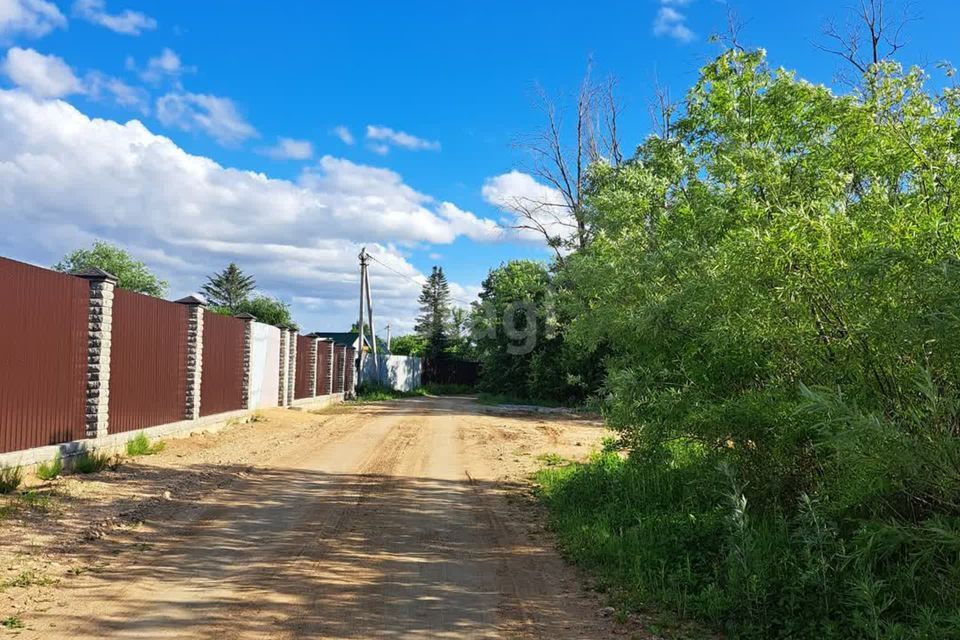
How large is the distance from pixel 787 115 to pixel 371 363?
3185 cm

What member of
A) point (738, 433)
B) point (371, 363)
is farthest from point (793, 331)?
point (371, 363)

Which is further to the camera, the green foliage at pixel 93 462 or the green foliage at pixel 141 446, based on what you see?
the green foliage at pixel 141 446

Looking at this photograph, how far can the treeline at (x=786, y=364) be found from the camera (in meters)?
3.99

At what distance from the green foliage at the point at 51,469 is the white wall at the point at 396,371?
27149mm

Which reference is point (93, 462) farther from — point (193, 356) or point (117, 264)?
point (117, 264)

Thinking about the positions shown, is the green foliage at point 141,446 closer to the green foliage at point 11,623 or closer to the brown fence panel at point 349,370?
the green foliage at point 11,623

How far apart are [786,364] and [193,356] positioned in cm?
1185

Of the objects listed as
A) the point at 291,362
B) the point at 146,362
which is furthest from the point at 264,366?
the point at 146,362

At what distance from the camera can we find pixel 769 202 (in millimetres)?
5938

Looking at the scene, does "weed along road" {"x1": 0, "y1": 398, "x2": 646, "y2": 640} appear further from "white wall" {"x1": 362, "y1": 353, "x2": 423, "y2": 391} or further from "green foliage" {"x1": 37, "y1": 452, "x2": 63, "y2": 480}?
"white wall" {"x1": 362, "y1": 353, "x2": 423, "y2": 391}

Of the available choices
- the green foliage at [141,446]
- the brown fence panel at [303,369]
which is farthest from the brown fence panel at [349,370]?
the green foliage at [141,446]

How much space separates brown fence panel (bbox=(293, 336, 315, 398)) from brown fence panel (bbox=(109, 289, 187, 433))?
9.63 metres

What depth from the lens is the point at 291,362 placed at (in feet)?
73.6

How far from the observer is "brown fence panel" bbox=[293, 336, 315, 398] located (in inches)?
933
